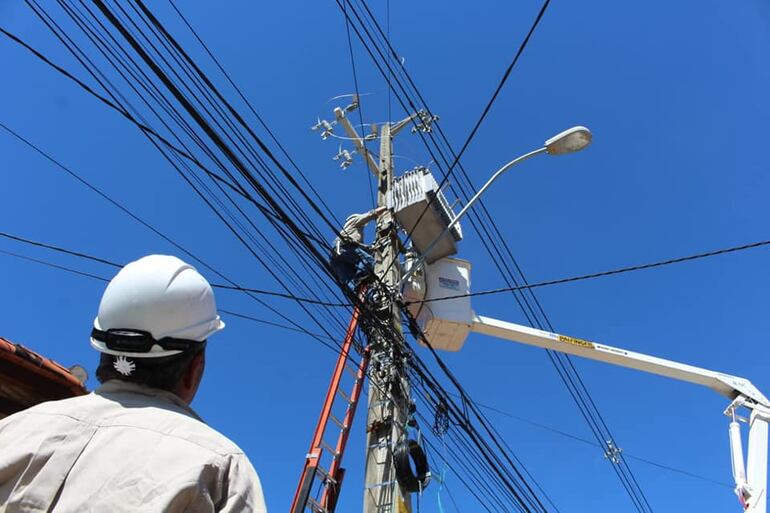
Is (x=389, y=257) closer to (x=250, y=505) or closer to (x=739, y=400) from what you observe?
(x=250, y=505)

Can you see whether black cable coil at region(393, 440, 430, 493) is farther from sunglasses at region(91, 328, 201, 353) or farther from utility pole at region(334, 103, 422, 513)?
sunglasses at region(91, 328, 201, 353)

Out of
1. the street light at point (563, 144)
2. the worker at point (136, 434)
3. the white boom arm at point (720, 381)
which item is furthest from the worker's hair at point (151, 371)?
the white boom arm at point (720, 381)

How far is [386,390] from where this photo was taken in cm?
A: 573

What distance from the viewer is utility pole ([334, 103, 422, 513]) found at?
16.1 feet

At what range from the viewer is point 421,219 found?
25.3 ft

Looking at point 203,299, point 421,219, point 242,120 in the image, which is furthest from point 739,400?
point 203,299

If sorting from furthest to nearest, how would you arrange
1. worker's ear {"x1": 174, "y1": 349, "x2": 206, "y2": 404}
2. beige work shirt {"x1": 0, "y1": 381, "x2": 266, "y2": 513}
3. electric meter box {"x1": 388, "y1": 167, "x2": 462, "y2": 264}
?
electric meter box {"x1": 388, "y1": 167, "x2": 462, "y2": 264}, worker's ear {"x1": 174, "y1": 349, "x2": 206, "y2": 404}, beige work shirt {"x1": 0, "y1": 381, "x2": 266, "y2": 513}

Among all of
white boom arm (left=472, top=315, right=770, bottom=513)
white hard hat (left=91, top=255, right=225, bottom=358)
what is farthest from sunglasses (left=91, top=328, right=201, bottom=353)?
white boom arm (left=472, top=315, right=770, bottom=513)

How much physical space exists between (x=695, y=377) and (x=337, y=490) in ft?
24.2

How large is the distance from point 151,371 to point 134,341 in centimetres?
9

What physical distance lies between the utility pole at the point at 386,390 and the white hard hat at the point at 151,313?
389cm

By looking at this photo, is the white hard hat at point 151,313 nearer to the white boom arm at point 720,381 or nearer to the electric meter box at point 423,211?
the electric meter box at point 423,211

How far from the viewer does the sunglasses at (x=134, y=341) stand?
4.70 ft

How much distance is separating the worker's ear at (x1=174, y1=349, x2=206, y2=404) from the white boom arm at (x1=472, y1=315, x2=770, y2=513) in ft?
22.3
